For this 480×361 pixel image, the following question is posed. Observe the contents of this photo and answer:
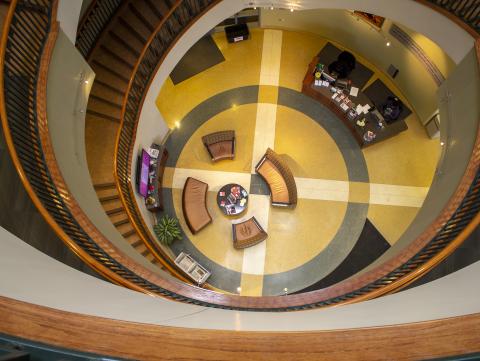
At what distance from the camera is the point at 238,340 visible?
71.7 inches

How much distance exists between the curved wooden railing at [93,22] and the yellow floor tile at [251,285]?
573cm

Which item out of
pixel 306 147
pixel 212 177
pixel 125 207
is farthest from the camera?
pixel 306 147

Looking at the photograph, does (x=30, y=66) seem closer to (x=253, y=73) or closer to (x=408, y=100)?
(x=253, y=73)

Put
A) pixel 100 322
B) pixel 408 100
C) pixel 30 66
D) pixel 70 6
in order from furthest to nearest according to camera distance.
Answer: pixel 408 100, pixel 70 6, pixel 30 66, pixel 100 322

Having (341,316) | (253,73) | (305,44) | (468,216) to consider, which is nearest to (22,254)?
(341,316)

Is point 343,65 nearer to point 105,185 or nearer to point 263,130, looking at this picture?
point 263,130

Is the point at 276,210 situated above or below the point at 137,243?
above

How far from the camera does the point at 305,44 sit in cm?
1098

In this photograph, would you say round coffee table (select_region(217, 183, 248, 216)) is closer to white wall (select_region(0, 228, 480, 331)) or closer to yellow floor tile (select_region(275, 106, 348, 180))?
yellow floor tile (select_region(275, 106, 348, 180))

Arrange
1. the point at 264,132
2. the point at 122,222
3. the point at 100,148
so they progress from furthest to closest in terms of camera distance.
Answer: the point at 264,132 < the point at 122,222 < the point at 100,148

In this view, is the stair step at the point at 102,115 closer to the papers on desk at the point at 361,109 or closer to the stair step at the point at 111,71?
the stair step at the point at 111,71

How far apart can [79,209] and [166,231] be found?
3928 millimetres

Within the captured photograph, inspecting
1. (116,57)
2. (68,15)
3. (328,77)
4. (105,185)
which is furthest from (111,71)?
(328,77)

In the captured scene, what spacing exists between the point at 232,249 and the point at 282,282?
1354 millimetres
